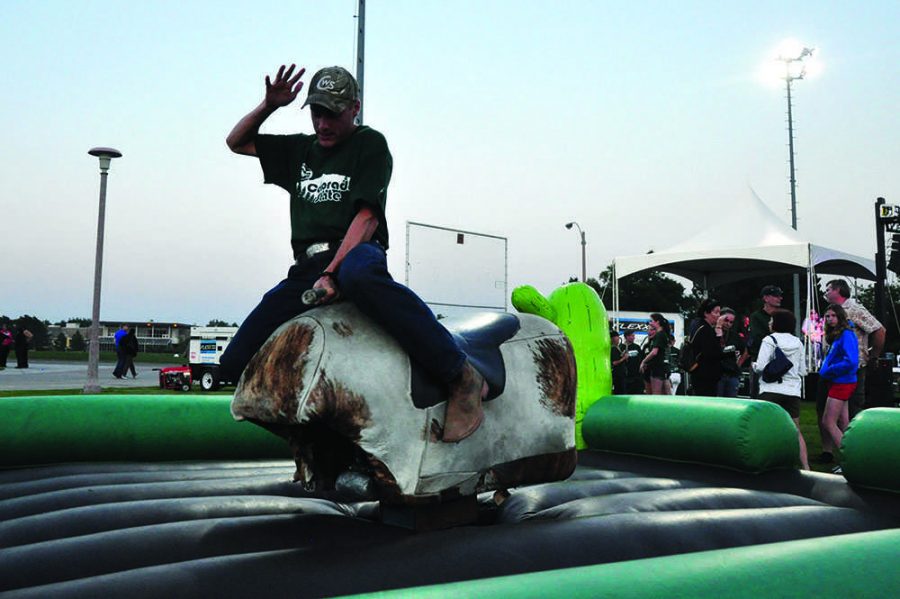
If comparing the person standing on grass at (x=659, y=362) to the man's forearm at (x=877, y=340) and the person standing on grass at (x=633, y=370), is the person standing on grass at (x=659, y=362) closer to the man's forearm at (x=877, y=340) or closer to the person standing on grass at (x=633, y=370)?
the person standing on grass at (x=633, y=370)

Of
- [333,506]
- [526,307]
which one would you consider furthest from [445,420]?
[526,307]

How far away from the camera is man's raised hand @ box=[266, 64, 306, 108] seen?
7.61 ft

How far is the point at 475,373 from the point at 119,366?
20829 millimetres

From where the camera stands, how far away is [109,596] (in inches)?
58.5

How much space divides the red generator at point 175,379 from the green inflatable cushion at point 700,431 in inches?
647

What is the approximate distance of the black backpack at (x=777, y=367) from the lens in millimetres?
6027

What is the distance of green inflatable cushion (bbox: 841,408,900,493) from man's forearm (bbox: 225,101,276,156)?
90.8 inches

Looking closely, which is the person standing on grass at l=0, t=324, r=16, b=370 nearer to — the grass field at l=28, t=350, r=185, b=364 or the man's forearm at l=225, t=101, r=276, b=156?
the grass field at l=28, t=350, r=185, b=364

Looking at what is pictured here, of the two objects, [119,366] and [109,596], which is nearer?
[109,596]

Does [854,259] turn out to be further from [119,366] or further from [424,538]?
[119,366]

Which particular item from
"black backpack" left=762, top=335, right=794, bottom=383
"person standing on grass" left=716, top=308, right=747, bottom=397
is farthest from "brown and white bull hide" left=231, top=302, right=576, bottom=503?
"person standing on grass" left=716, top=308, right=747, bottom=397

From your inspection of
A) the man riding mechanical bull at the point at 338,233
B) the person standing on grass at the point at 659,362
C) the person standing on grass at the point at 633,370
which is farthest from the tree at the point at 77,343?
the man riding mechanical bull at the point at 338,233

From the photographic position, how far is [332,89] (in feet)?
7.08

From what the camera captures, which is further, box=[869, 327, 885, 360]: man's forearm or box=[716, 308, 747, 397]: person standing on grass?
box=[869, 327, 885, 360]: man's forearm
